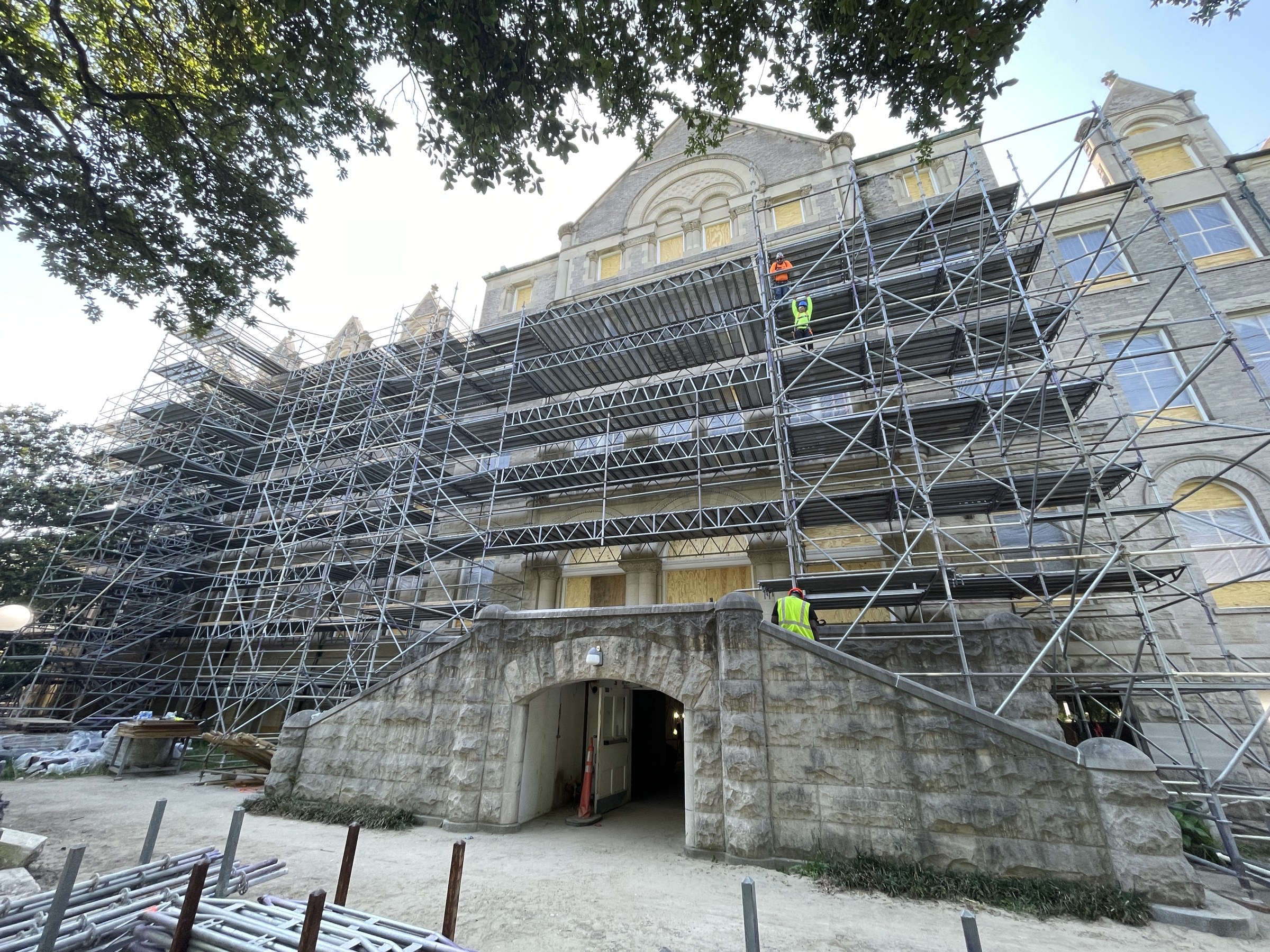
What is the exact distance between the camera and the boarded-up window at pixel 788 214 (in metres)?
18.2

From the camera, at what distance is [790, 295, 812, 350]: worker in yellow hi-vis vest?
40.4ft

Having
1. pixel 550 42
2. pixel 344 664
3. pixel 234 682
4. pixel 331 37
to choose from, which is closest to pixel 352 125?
pixel 331 37

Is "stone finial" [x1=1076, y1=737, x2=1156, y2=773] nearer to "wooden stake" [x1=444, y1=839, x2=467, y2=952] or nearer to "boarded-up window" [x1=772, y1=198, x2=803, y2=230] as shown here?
"wooden stake" [x1=444, y1=839, x2=467, y2=952]

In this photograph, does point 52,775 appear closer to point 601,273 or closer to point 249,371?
point 249,371

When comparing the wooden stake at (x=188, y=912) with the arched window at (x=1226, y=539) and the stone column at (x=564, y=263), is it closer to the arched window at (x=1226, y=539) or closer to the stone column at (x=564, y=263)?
the arched window at (x=1226, y=539)

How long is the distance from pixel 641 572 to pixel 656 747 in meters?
4.85

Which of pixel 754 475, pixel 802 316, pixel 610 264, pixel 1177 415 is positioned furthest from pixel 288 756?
pixel 1177 415

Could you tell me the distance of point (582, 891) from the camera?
6543mm

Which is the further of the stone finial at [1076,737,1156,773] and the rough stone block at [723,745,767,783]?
the rough stone block at [723,745,767,783]

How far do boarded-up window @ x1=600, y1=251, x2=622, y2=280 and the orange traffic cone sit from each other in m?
16.4

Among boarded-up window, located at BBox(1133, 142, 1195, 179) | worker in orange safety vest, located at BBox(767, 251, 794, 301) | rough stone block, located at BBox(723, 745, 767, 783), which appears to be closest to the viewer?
rough stone block, located at BBox(723, 745, 767, 783)

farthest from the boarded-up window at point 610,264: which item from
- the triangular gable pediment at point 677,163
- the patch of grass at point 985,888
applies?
the patch of grass at point 985,888

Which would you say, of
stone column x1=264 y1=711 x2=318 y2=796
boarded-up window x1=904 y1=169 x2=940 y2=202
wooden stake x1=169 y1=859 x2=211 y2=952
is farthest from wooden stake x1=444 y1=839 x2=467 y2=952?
boarded-up window x1=904 y1=169 x2=940 y2=202

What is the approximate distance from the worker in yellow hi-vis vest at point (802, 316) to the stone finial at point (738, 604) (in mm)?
6220
